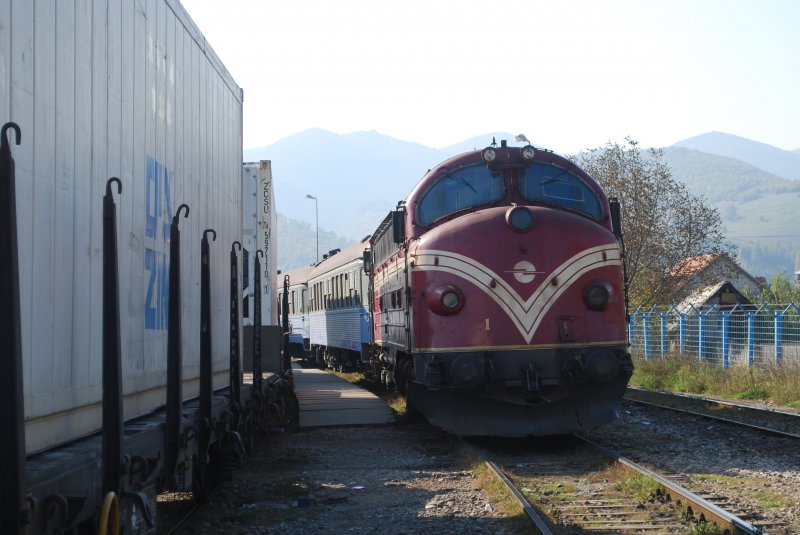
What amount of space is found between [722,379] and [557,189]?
9.12m

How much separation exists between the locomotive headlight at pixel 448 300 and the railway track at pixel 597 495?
5.43ft

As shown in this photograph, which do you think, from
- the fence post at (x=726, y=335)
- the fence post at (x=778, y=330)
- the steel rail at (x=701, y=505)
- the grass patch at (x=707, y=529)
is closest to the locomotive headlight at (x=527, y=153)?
the steel rail at (x=701, y=505)

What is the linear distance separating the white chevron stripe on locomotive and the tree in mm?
22967

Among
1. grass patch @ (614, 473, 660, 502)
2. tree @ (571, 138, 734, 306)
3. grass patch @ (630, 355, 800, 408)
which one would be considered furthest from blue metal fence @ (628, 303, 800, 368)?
grass patch @ (614, 473, 660, 502)

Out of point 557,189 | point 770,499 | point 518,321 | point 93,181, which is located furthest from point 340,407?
point 93,181

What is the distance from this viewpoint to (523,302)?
409 inches

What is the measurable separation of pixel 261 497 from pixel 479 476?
2243 millimetres

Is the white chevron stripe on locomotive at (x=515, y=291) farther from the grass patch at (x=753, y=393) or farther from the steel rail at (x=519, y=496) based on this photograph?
the grass patch at (x=753, y=393)

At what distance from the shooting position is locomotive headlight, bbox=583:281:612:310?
34.3 feet

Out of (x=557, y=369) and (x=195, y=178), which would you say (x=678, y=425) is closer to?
(x=557, y=369)

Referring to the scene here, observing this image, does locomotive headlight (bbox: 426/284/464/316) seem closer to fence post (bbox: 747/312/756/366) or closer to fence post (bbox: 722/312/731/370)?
fence post (bbox: 747/312/756/366)

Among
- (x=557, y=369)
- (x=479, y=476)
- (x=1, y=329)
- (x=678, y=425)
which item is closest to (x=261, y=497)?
(x=479, y=476)

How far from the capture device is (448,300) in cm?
1041

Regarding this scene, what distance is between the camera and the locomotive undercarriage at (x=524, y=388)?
402 inches
